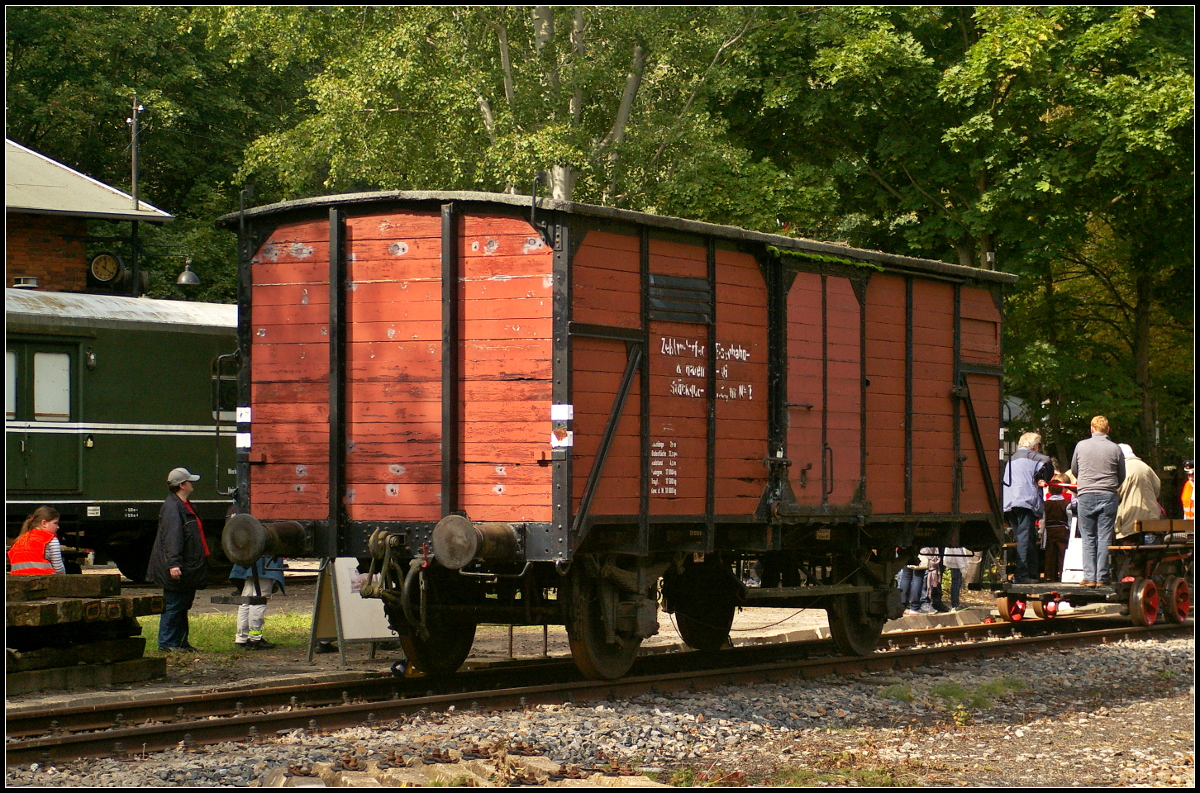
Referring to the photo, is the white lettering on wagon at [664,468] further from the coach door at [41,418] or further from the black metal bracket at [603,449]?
the coach door at [41,418]

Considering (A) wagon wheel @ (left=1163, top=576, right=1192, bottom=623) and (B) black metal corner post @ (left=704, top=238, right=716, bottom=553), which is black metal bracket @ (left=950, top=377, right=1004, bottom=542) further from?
(B) black metal corner post @ (left=704, top=238, right=716, bottom=553)

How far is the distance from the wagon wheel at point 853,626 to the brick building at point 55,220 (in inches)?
673

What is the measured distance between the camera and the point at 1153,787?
7242mm

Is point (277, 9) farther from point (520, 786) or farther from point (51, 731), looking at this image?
point (520, 786)

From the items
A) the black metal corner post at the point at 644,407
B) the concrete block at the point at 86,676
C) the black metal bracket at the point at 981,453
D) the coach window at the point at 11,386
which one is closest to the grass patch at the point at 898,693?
the black metal corner post at the point at 644,407

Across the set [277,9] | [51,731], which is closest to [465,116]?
[277,9]

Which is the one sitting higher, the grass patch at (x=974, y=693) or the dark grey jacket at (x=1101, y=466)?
the dark grey jacket at (x=1101, y=466)

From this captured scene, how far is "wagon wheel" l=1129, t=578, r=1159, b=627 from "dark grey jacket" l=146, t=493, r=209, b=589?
1007 centimetres

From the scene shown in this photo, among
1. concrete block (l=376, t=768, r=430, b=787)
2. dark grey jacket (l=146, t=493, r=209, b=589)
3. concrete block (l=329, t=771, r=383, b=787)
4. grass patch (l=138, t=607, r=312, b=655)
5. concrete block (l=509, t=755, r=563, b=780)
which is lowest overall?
grass patch (l=138, t=607, r=312, b=655)

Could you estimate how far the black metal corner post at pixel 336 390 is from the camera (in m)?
9.76

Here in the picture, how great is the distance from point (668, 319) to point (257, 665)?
4.91m

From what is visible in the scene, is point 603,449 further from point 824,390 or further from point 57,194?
point 57,194

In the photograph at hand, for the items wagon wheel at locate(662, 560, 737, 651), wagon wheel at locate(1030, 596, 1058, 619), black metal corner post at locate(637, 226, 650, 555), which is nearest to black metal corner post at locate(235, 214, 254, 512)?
black metal corner post at locate(637, 226, 650, 555)

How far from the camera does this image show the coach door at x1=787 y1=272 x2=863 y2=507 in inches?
444
